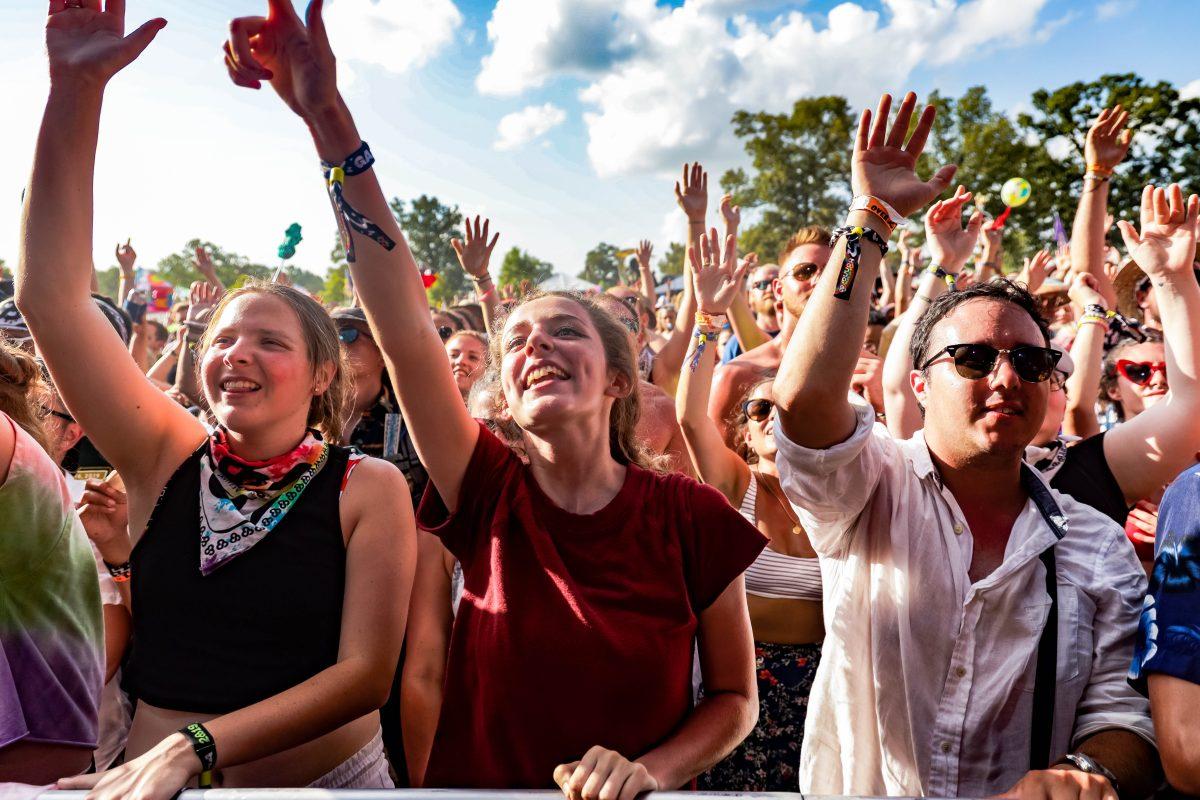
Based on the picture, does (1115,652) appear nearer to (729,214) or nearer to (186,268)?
(729,214)

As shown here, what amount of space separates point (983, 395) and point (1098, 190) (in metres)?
2.64

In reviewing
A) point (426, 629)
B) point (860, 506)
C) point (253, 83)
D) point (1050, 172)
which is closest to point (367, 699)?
point (426, 629)

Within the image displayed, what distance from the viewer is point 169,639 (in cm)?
179

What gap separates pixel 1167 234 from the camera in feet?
8.82

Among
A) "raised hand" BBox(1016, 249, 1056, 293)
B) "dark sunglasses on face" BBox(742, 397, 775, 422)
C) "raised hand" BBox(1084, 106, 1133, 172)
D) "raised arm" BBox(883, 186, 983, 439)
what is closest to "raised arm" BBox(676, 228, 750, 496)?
"dark sunglasses on face" BBox(742, 397, 775, 422)

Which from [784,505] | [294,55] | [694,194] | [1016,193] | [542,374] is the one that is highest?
[1016,193]

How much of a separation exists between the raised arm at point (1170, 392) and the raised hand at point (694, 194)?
2473 millimetres

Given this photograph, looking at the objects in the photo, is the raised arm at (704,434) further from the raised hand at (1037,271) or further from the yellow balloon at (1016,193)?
the yellow balloon at (1016,193)

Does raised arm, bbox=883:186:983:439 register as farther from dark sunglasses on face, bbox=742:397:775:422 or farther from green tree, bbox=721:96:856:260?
green tree, bbox=721:96:856:260

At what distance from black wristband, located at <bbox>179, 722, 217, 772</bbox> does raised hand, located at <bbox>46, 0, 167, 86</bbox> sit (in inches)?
53.0

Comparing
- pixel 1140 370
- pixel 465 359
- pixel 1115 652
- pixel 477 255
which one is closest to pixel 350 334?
pixel 465 359

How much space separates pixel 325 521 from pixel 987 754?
1.56 m

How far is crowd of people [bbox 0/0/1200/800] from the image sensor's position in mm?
1597

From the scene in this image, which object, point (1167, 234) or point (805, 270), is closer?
point (1167, 234)
